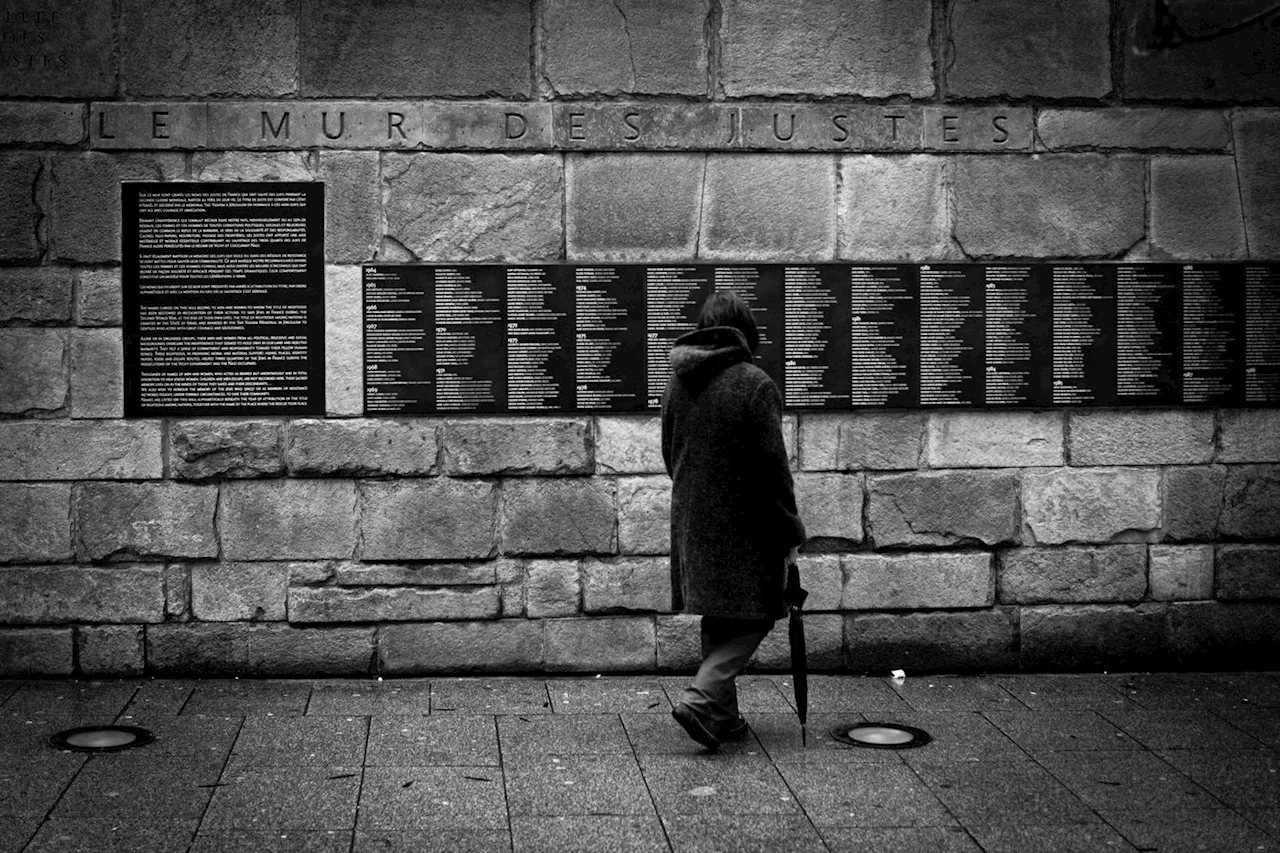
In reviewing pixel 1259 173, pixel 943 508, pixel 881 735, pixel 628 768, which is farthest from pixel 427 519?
pixel 1259 173

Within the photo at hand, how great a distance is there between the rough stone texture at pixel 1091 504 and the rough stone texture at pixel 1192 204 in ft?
4.15

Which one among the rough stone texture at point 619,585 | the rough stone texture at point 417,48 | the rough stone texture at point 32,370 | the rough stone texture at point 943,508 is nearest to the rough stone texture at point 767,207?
the rough stone texture at point 417,48

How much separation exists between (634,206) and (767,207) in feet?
2.34

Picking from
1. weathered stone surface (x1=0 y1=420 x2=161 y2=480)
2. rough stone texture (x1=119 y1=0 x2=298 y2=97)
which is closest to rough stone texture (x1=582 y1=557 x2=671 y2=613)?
weathered stone surface (x1=0 y1=420 x2=161 y2=480)

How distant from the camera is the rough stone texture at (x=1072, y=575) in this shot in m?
7.59

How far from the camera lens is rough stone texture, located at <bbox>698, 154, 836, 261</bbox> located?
740cm

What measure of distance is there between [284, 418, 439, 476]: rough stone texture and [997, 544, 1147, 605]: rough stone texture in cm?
319

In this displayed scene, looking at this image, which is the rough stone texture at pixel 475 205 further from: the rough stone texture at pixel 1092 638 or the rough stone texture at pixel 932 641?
the rough stone texture at pixel 1092 638

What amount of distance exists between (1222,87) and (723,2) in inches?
110

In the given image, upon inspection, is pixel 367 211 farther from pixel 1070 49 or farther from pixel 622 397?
pixel 1070 49

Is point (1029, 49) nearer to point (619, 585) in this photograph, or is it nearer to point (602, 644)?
point (619, 585)

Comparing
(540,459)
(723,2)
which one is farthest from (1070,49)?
(540,459)

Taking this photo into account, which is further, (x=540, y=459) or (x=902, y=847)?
(x=540, y=459)

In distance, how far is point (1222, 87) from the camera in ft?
25.0
